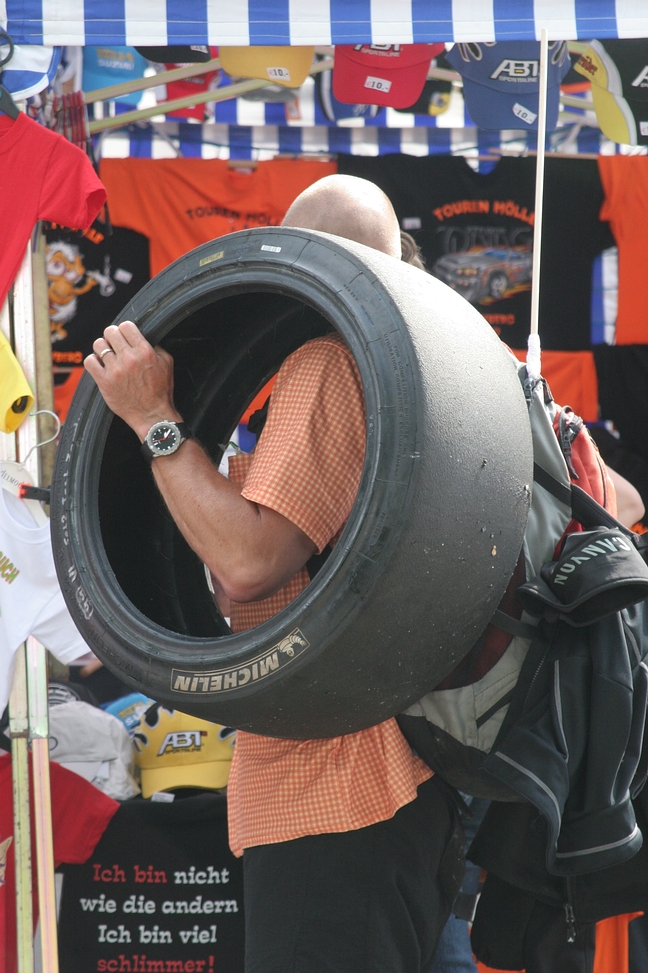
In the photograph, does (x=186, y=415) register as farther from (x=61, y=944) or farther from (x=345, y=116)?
(x=345, y=116)

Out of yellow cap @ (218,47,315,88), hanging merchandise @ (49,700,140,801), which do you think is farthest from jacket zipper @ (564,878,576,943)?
yellow cap @ (218,47,315,88)

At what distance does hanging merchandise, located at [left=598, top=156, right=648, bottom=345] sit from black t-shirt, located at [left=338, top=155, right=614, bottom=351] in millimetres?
67

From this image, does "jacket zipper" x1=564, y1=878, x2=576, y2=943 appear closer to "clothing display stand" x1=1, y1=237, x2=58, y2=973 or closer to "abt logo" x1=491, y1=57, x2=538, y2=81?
"clothing display stand" x1=1, y1=237, x2=58, y2=973

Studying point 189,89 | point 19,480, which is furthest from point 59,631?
point 189,89

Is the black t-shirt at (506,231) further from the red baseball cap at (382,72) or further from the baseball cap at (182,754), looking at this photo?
the baseball cap at (182,754)

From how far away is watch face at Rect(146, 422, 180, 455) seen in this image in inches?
53.8

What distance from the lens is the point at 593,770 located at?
4.51ft

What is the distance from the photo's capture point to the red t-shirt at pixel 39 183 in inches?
103

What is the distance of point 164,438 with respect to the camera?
4.51ft

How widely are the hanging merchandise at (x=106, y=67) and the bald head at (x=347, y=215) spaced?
2461 millimetres

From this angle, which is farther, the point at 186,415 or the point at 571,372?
the point at 571,372

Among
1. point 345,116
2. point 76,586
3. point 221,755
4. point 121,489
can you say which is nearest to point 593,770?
point 76,586

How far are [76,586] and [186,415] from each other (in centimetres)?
49

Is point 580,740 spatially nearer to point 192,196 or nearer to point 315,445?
point 315,445
